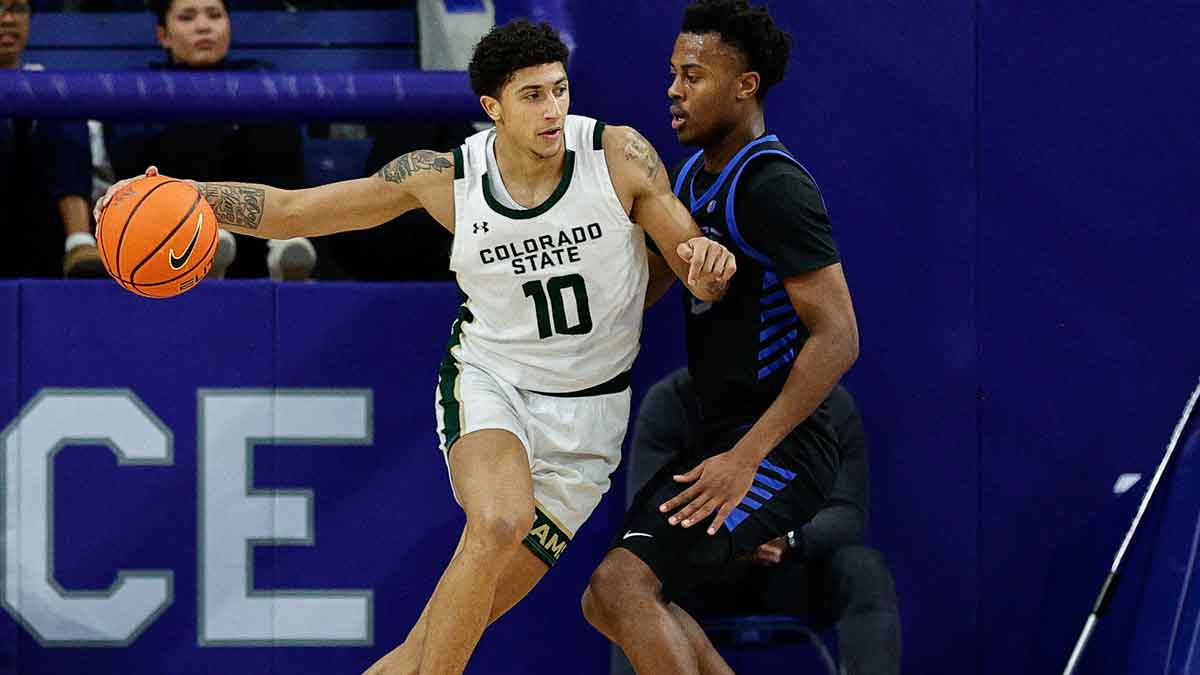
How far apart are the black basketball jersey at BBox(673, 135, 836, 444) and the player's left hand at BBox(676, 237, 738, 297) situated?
27cm

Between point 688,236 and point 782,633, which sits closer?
point 688,236

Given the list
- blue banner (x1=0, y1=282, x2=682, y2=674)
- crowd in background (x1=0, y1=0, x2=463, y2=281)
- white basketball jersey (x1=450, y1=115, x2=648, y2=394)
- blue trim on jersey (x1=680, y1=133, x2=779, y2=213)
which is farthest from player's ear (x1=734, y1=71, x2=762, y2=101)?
crowd in background (x1=0, y1=0, x2=463, y2=281)

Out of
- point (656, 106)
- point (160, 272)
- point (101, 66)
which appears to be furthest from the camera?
point (101, 66)

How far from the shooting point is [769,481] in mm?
4352

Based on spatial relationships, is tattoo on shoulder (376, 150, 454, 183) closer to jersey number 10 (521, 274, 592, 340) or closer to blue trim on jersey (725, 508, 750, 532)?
jersey number 10 (521, 274, 592, 340)

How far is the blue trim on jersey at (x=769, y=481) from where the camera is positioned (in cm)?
435

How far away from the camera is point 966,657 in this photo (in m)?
5.33

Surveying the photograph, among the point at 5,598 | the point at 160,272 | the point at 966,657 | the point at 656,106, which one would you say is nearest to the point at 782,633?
the point at 966,657

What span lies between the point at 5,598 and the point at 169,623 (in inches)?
20.1

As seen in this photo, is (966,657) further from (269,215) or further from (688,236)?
(269,215)

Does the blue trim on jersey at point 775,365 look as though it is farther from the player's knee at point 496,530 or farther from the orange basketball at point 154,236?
the orange basketball at point 154,236

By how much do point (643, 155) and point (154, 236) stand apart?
51.7 inches

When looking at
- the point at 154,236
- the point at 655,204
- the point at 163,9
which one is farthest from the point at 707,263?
the point at 163,9

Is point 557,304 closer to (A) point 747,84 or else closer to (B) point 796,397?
(B) point 796,397
